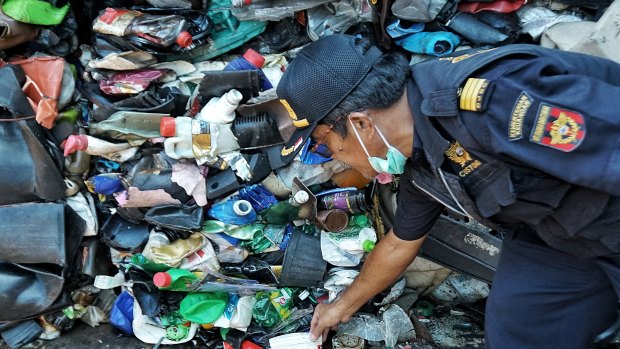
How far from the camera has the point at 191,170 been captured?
2.33 m

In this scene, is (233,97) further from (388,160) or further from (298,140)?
(388,160)

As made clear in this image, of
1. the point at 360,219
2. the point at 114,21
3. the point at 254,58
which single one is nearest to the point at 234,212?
the point at 360,219

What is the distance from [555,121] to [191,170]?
5.21 ft

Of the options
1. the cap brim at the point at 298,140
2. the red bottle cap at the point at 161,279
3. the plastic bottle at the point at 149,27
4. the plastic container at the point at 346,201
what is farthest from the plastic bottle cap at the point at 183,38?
the red bottle cap at the point at 161,279

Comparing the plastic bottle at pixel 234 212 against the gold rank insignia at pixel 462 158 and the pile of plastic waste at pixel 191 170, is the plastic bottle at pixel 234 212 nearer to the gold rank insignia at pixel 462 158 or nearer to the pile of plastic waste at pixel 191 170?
the pile of plastic waste at pixel 191 170

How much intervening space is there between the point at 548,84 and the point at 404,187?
26.8 inches

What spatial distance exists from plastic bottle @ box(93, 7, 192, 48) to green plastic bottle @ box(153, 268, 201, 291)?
0.99m

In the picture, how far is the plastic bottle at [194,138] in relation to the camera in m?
2.22

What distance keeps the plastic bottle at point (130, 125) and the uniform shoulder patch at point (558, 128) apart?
61.8 inches

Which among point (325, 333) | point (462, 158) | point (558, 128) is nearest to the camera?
point (558, 128)

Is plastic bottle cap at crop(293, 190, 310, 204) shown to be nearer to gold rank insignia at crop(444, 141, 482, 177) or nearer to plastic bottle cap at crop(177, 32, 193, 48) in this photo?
plastic bottle cap at crop(177, 32, 193, 48)

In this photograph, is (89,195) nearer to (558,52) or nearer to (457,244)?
(457,244)

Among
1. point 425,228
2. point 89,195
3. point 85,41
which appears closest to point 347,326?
point 425,228

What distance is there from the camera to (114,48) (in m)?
2.29
